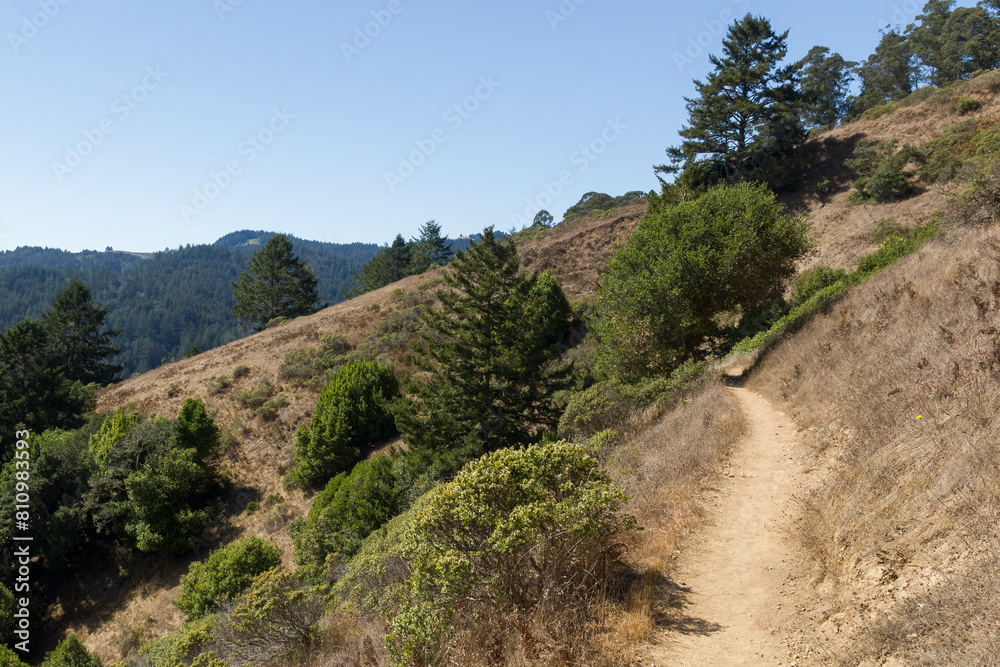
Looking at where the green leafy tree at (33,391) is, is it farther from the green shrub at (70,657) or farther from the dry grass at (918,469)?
the dry grass at (918,469)

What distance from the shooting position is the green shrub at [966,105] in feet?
102

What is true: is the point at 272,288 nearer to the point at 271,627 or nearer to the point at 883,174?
the point at 883,174

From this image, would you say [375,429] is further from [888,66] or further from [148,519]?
[888,66]

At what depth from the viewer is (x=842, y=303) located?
13.4 m

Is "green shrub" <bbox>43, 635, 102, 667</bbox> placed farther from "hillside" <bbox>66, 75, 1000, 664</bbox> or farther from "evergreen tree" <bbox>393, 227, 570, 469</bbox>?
"evergreen tree" <bbox>393, 227, 570, 469</bbox>

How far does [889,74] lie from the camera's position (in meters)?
56.2

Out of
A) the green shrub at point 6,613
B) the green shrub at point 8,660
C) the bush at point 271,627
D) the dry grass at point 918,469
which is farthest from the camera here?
the green shrub at point 6,613

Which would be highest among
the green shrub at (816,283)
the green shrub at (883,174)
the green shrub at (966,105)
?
the green shrub at (966,105)

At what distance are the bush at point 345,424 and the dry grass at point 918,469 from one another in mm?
17950

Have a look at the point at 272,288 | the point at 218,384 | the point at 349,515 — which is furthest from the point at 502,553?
the point at 272,288

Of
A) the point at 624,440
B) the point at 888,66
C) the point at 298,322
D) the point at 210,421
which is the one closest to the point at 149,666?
the point at 624,440

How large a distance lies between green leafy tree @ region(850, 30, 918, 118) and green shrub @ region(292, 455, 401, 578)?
2452 inches

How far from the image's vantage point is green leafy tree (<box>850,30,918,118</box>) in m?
54.8

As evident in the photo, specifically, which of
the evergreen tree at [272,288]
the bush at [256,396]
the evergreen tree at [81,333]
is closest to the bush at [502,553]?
the bush at [256,396]
